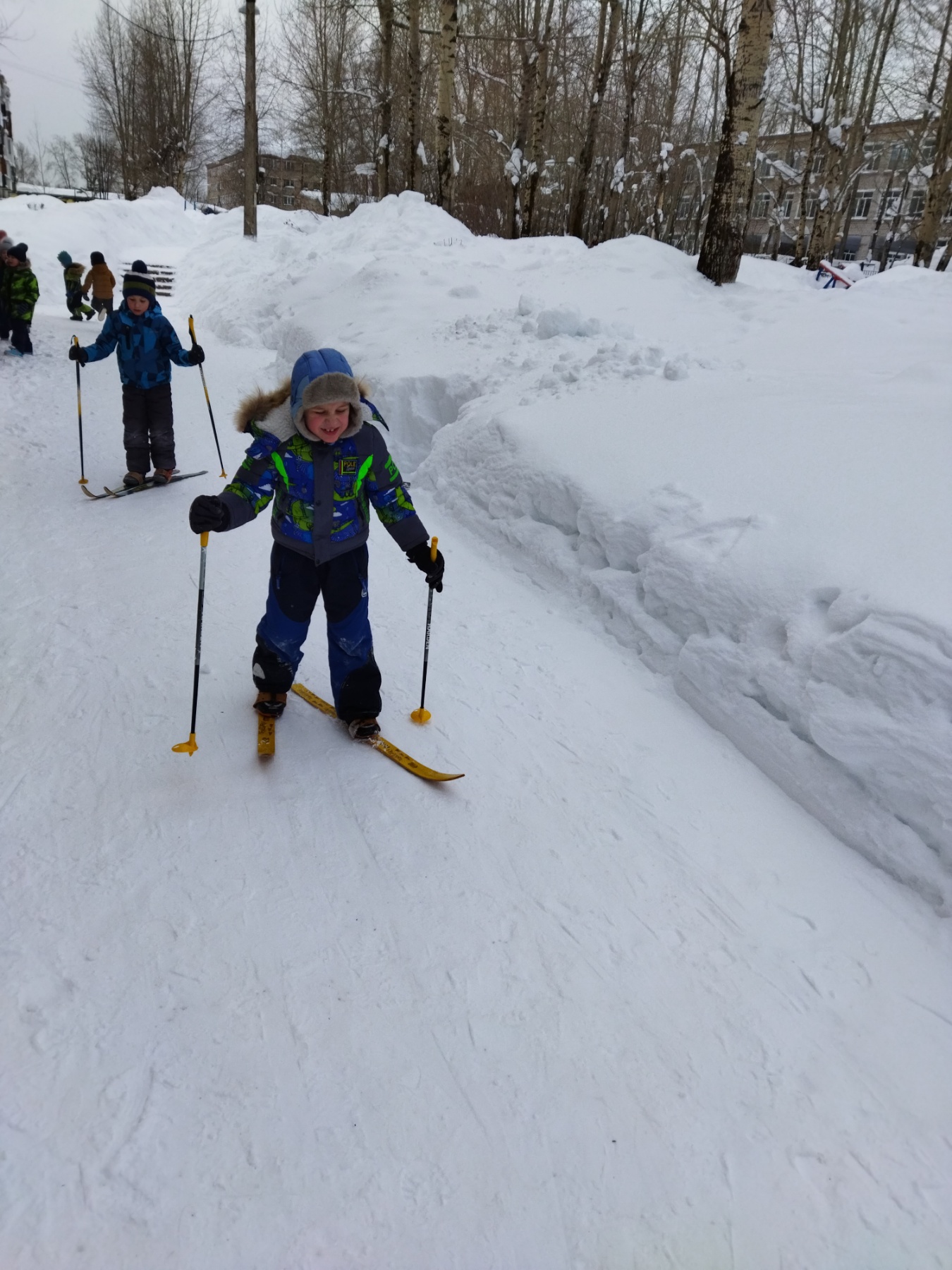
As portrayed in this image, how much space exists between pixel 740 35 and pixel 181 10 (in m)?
35.1

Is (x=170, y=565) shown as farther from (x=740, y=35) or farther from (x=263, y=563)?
(x=740, y=35)

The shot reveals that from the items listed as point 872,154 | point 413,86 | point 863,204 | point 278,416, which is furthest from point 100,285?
point 863,204

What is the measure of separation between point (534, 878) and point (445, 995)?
58cm

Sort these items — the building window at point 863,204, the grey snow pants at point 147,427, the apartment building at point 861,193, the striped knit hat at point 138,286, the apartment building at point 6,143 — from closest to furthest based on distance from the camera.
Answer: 1. the striped knit hat at point 138,286
2. the grey snow pants at point 147,427
3. the apartment building at point 861,193
4. the apartment building at point 6,143
5. the building window at point 863,204

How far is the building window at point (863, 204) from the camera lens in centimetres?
5228

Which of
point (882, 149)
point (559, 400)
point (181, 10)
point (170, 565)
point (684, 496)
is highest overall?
point (181, 10)

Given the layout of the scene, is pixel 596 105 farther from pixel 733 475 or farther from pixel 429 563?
pixel 429 563

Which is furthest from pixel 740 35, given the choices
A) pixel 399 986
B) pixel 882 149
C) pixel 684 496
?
pixel 882 149

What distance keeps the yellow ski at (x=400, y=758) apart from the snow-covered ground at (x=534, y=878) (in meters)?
0.06

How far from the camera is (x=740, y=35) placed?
24.3 ft

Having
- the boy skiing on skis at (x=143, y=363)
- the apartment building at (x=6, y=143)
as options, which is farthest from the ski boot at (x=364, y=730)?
the apartment building at (x=6, y=143)

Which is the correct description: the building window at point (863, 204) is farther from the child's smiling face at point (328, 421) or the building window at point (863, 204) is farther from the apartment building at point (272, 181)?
the child's smiling face at point (328, 421)

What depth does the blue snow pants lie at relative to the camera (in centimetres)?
296

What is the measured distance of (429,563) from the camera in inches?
120
